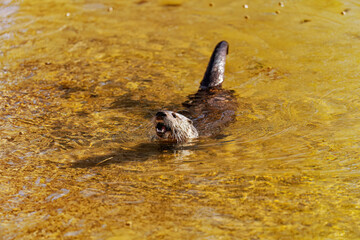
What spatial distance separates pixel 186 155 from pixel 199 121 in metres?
0.86

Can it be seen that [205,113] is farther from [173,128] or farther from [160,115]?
[160,115]

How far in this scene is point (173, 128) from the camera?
439 centimetres

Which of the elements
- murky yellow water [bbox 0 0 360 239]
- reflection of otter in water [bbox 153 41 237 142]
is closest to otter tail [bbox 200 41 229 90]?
reflection of otter in water [bbox 153 41 237 142]

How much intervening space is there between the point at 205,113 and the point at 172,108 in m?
0.42

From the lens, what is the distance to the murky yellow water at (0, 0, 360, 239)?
2.88 m

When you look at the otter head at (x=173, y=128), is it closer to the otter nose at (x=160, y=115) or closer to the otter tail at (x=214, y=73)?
the otter nose at (x=160, y=115)

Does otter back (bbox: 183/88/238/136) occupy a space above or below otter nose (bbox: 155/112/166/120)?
below

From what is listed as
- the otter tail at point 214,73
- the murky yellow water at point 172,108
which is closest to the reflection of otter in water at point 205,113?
the otter tail at point 214,73

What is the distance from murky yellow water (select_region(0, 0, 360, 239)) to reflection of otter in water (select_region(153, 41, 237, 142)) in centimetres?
16

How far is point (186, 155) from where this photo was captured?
13.2ft

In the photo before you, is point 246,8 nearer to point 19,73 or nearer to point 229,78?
point 229,78

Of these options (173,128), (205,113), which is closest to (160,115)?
(173,128)

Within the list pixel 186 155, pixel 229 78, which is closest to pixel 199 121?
pixel 186 155

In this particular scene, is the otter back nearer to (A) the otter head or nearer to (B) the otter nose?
(A) the otter head
